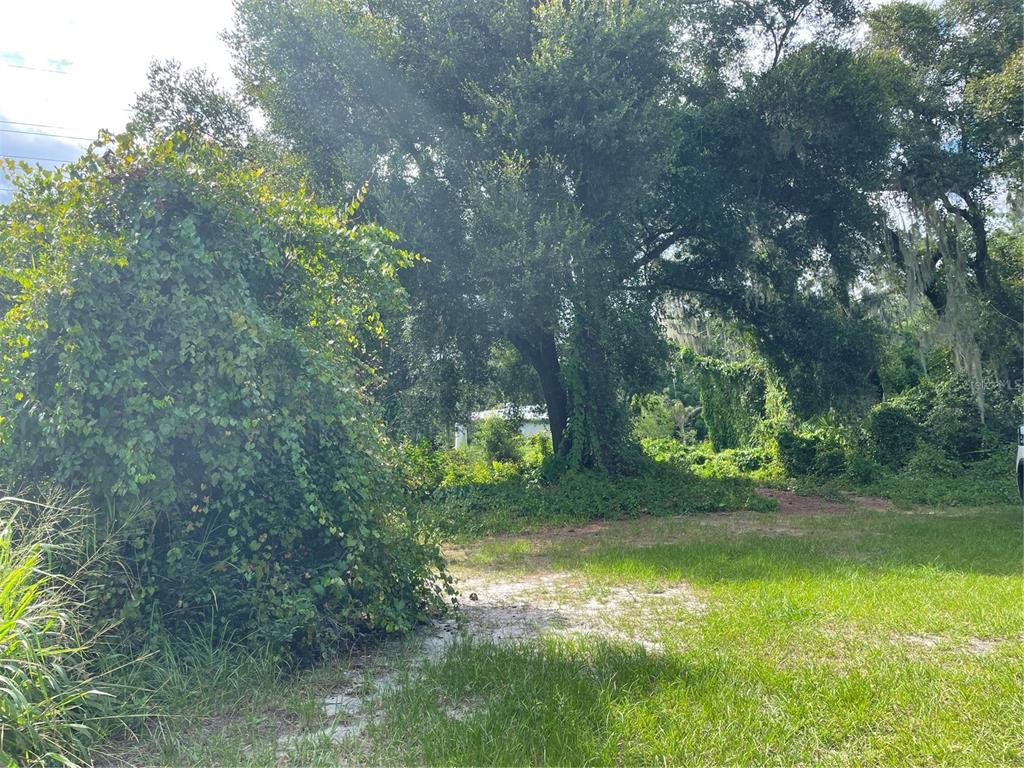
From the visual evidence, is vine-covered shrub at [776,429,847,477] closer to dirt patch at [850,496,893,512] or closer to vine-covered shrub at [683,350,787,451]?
vine-covered shrub at [683,350,787,451]

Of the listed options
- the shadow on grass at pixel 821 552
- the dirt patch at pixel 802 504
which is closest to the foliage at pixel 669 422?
the dirt patch at pixel 802 504

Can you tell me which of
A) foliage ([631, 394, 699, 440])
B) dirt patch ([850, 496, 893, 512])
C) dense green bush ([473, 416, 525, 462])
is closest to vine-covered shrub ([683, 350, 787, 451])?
foliage ([631, 394, 699, 440])

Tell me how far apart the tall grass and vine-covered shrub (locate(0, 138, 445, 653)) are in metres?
0.26

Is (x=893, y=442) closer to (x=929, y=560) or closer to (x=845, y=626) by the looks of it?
(x=929, y=560)

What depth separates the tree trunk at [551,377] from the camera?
12.9 m

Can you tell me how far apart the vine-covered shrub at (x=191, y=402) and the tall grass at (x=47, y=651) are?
0.26 m

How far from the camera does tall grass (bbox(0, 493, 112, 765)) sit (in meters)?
2.49

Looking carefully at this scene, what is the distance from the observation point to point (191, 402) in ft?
12.2

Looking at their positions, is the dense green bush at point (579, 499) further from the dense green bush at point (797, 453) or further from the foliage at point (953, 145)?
the foliage at point (953, 145)

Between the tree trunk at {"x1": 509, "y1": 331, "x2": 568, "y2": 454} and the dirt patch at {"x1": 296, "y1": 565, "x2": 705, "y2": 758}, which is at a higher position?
the tree trunk at {"x1": 509, "y1": 331, "x2": 568, "y2": 454}

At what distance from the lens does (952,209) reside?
45.4 ft

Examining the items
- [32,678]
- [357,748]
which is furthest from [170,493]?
[357,748]

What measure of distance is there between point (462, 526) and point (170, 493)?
255 inches

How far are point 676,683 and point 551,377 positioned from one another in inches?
403
